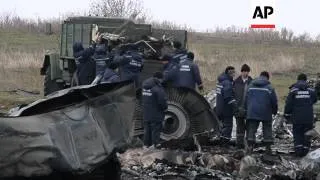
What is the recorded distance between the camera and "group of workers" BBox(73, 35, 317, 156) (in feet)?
41.1

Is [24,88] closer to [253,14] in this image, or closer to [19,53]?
[19,53]

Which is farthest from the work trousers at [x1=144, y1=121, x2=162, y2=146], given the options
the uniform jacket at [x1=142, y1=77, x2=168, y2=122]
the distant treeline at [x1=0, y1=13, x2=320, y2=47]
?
the distant treeline at [x1=0, y1=13, x2=320, y2=47]

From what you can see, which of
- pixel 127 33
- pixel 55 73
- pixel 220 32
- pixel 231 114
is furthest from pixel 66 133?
pixel 220 32

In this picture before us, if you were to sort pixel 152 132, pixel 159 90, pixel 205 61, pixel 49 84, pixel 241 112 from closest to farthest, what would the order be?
pixel 159 90 < pixel 152 132 < pixel 241 112 < pixel 49 84 < pixel 205 61

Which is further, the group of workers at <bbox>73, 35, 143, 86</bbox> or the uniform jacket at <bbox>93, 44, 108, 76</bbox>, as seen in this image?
the uniform jacket at <bbox>93, 44, 108, 76</bbox>

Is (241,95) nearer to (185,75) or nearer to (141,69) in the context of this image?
(185,75)

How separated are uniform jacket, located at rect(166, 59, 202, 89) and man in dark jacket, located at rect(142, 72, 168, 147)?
3.18 ft

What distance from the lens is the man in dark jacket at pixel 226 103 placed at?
1333 centimetres

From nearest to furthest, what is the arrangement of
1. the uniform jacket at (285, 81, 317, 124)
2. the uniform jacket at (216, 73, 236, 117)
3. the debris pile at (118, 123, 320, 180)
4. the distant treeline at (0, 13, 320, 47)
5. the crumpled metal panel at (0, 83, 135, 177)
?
1. the crumpled metal panel at (0, 83, 135, 177)
2. the debris pile at (118, 123, 320, 180)
3. the uniform jacket at (285, 81, 317, 124)
4. the uniform jacket at (216, 73, 236, 117)
5. the distant treeline at (0, 13, 320, 47)

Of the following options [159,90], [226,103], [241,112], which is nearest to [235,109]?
[241,112]

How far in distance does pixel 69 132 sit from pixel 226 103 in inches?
276

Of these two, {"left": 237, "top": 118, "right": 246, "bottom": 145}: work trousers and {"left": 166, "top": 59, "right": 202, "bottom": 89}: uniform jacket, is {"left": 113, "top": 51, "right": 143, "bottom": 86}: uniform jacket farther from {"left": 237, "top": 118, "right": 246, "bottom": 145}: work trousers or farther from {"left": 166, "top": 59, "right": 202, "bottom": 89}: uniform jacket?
{"left": 237, "top": 118, "right": 246, "bottom": 145}: work trousers

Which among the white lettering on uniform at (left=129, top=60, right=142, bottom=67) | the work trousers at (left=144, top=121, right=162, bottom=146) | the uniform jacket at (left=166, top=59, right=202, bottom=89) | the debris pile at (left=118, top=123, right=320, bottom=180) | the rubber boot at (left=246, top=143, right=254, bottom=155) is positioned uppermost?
the white lettering on uniform at (left=129, top=60, right=142, bottom=67)

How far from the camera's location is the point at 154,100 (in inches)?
488
